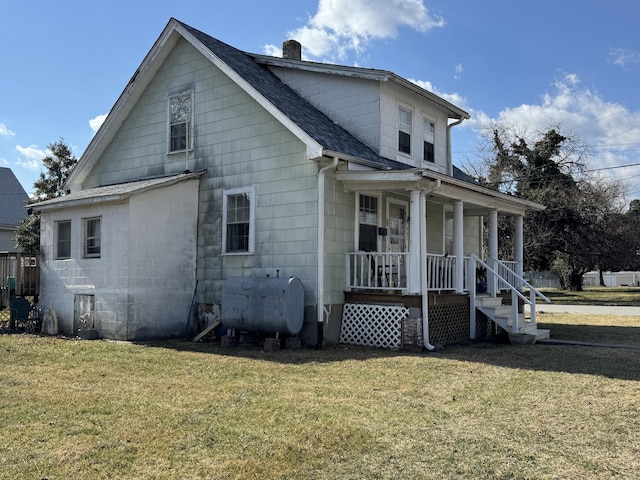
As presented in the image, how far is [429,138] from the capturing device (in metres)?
15.6

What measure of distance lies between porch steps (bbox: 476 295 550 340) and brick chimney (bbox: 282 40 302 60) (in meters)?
8.97

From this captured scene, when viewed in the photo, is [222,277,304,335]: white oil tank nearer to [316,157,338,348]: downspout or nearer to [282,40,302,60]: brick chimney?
[316,157,338,348]: downspout

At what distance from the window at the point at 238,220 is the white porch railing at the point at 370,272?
237cm

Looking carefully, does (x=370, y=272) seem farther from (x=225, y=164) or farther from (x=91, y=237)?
(x=91, y=237)

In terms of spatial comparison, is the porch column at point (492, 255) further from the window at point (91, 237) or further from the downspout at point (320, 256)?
the window at point (91, 237)

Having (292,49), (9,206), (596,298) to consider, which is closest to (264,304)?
(292,49)

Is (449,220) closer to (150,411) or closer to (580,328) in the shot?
(580,328)

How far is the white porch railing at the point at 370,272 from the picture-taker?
39.3ft

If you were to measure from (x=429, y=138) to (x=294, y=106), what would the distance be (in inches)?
164

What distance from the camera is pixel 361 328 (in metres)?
12.1

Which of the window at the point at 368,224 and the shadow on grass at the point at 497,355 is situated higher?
the window at the point at 368,224

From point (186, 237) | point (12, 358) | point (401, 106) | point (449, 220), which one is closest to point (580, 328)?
point (449, 220)

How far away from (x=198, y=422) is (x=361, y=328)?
6715 millimetres

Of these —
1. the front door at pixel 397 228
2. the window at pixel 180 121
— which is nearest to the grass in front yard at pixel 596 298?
the front door at pixel 397 228
